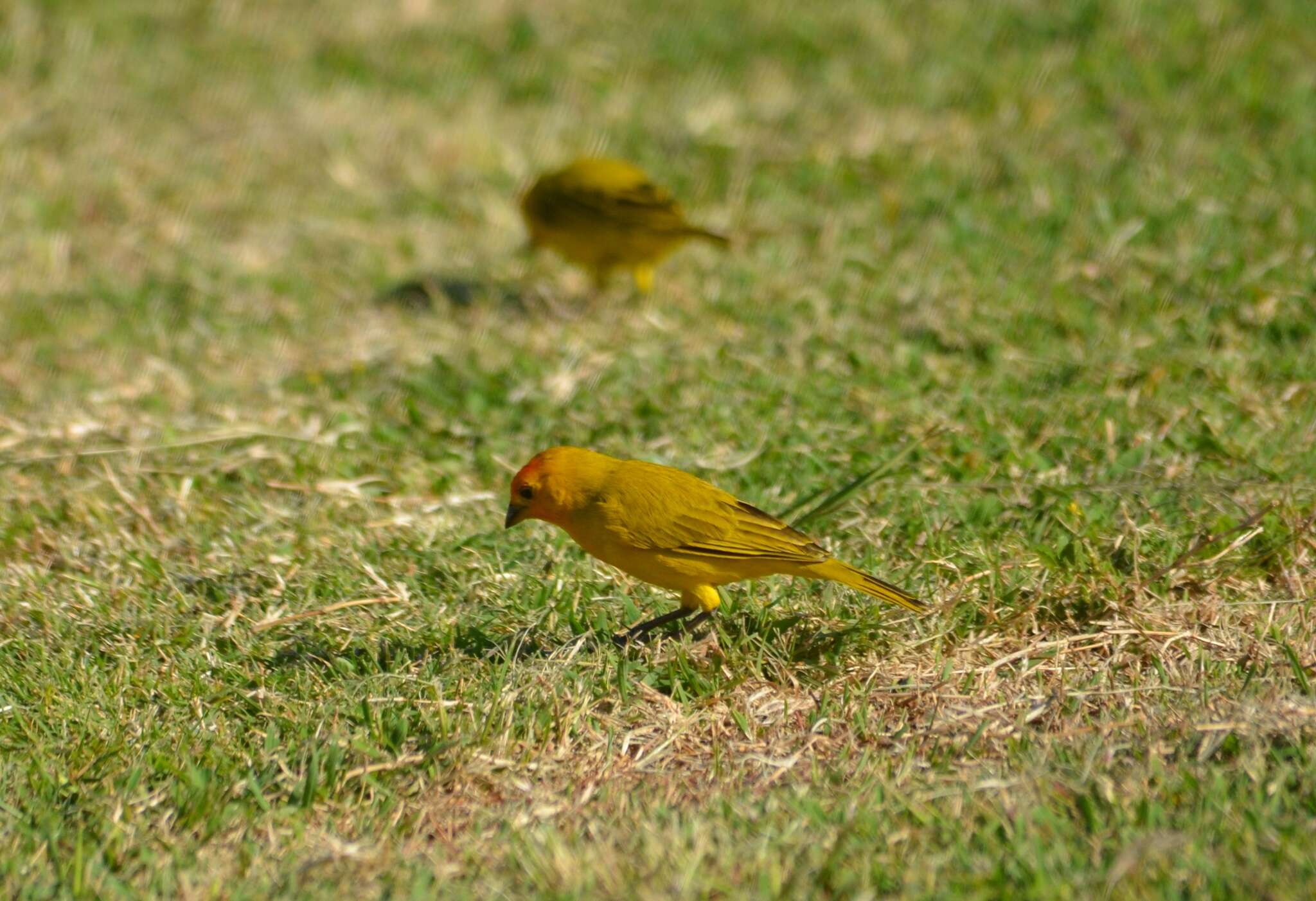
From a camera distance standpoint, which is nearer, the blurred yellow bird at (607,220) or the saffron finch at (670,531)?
the saffron finch at (670,531)

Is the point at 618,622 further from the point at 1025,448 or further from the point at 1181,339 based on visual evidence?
the point at 1181,339

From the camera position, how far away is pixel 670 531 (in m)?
4.06

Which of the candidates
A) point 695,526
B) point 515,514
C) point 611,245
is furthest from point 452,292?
point 695,526

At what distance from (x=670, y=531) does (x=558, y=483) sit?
402mm

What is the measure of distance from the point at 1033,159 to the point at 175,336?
4434 mm

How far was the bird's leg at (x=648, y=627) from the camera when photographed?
13.5 ft

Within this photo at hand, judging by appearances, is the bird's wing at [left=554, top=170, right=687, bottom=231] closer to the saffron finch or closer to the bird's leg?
the saffron finch

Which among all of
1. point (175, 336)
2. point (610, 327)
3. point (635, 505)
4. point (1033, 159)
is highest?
point (1033, 159)

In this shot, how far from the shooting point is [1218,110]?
7.71m

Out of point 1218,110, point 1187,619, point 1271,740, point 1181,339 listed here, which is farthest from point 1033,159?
point 1271,740

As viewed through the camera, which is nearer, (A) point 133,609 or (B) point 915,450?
(A) point 133,609

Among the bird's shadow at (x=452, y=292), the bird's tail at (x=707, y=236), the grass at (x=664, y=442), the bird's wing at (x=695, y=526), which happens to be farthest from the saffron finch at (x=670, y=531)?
the bird's shadow at (x=452, y=292)

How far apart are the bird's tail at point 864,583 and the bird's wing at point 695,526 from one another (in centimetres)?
5

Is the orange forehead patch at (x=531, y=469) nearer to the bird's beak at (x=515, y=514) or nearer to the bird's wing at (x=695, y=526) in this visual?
the bird's beak at (x=515, y=514)
